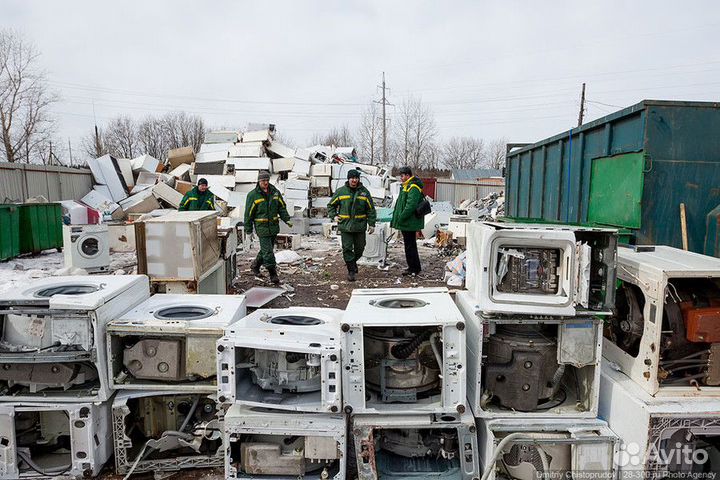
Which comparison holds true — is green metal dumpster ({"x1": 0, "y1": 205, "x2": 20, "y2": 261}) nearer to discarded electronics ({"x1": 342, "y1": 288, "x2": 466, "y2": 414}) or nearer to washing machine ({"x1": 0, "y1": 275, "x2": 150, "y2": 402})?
washing machine ({"x1": 0, "y1": 275, "x2": 150, "y2": 402})

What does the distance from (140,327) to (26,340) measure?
2.08 feet

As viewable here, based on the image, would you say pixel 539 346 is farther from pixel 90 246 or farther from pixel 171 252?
pixel 90 246

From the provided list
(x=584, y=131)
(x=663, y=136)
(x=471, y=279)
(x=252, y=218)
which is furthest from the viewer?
(x=252, y=218)

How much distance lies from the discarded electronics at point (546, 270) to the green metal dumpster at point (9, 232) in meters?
9.03

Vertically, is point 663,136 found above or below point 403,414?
above

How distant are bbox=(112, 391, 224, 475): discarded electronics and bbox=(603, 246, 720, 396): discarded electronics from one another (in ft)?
7.73

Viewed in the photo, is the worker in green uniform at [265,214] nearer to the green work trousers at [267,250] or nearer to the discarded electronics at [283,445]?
the green work trousers at [267,250]

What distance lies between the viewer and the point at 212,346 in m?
2.56

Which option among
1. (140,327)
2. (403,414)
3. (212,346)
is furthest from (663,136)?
(140,327)

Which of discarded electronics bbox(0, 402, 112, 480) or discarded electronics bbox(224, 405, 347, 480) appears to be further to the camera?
discarded electronics bbox(0, 402, 112, 480)

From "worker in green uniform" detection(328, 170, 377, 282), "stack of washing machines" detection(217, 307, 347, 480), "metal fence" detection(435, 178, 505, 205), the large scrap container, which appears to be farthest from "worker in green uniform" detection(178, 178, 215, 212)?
"metal fence" detection(435, 178, 505, 205)

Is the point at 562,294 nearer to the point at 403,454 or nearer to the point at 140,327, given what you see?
the point at 403,454

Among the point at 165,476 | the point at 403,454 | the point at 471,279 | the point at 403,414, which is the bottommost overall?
the point at 165,476

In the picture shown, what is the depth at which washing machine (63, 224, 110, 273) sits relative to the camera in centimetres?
662
